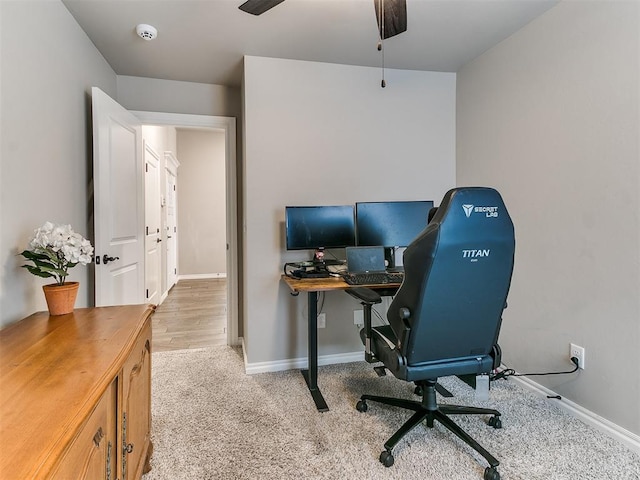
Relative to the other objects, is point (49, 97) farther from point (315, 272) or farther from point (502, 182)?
point (502, 182)

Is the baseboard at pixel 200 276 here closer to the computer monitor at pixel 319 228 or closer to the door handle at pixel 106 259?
the door handle at pixel 106 259

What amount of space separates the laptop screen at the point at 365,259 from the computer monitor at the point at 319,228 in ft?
0.53

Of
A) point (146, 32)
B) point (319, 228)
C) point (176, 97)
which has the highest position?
point (146, 32)

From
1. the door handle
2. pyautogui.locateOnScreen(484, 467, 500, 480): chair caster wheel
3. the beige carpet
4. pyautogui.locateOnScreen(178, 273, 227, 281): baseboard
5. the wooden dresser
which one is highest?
the door handle

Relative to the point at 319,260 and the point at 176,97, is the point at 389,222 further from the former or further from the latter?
the point at 176,97

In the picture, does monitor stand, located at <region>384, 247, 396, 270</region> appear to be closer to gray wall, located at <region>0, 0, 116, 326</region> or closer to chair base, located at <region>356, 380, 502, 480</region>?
chair base, located at <region>356, 380, 502, 480</region>

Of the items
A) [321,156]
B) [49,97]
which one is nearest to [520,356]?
[321,156]

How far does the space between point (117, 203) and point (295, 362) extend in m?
1.84

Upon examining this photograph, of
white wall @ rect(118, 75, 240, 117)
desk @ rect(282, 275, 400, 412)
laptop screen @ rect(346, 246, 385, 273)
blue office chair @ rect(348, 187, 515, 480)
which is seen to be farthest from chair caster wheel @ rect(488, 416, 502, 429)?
white wall @ rect(118, 75, 240, 117)

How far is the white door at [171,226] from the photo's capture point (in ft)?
17.6

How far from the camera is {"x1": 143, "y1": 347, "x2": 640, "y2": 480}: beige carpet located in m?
1.54

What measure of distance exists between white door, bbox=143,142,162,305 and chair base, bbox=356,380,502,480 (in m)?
3.16

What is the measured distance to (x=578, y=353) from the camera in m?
1.96

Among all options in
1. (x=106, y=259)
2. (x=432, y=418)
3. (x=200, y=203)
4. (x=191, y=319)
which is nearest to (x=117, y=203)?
(x=106, y=259)
